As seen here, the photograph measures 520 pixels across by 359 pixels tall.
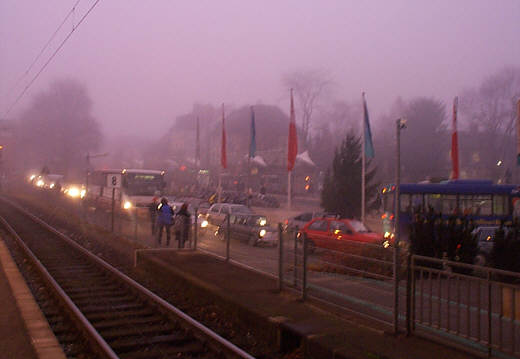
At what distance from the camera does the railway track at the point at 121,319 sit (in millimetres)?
6902

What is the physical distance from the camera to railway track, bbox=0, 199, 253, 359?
6902 millimetres

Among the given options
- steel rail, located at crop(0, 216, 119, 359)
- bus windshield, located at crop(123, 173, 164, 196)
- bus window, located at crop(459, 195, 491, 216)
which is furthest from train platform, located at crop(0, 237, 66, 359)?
bus windshield, located at crop(123, 173, 164, 196)

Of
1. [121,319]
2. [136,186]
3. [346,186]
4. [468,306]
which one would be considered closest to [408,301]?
[468,306]

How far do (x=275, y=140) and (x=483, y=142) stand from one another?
89.5 ft

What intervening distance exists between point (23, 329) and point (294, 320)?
4045 millimetres

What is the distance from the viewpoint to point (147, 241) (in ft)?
57.8

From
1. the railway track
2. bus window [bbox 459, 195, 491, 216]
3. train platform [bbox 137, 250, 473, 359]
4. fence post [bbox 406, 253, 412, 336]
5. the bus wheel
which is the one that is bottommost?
the railway track

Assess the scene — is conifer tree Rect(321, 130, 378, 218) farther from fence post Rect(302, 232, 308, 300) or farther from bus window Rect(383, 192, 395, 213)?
fence post Rect(302, 232, 308, 300)

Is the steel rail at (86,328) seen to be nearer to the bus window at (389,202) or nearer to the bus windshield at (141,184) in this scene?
the bus window at (389,202)

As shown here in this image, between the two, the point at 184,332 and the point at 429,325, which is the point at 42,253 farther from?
the point at 429,325

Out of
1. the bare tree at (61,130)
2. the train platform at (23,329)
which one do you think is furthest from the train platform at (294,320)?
the bare tree at (61,130)

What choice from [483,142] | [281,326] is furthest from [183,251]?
[483,142]

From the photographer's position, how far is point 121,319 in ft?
28.5

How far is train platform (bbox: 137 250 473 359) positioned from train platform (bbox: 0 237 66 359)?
2817 mm
